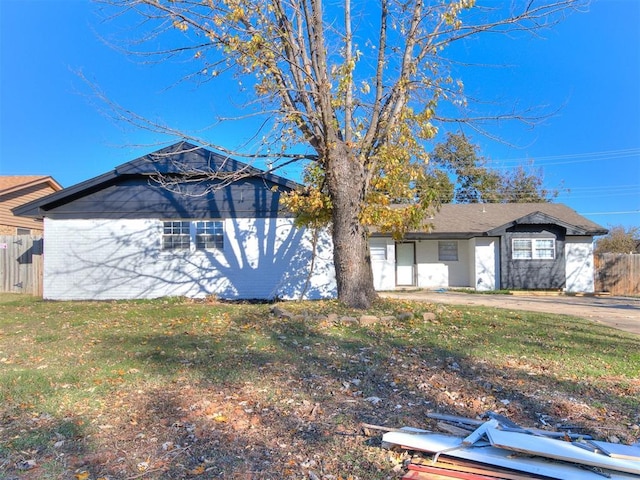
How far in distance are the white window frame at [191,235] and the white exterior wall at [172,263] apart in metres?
0.15

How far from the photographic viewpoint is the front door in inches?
810

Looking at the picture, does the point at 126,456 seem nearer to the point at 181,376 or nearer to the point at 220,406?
the point at 220,406

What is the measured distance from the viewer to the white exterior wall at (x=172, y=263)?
45.7 ft

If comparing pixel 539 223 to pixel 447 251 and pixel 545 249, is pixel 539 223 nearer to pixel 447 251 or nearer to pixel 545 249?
pixel 545 249

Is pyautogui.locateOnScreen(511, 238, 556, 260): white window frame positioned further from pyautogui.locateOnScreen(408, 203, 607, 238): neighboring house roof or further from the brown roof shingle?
the brown roof shingle

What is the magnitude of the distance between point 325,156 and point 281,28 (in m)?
2.63

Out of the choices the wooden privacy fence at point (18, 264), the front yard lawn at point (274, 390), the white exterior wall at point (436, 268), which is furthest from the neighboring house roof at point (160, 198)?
the white exterior wall at point (436, 268)

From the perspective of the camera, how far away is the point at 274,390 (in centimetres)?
477

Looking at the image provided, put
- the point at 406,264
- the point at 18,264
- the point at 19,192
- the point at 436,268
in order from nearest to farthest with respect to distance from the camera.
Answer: the point at 18,264 < the point at 436,268 < the point at 406,264 < the point at 19,192

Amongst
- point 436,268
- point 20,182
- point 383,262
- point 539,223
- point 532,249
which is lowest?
point 436,268

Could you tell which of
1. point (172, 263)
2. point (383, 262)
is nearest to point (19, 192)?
point (172, 263)

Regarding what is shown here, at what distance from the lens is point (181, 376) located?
203 inches

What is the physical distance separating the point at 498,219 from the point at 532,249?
2326 millimetres

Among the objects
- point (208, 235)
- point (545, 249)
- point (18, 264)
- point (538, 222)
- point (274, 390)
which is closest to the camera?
point (274, 390)
